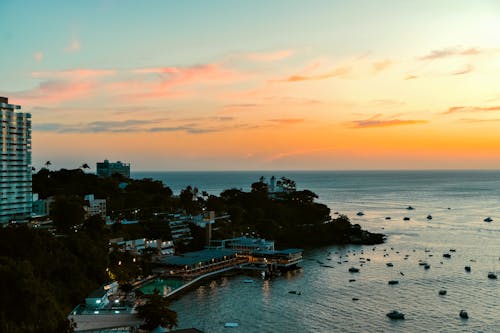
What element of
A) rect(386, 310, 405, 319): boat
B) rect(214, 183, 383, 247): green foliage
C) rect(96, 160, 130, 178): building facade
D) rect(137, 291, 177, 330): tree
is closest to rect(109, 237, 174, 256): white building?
rect(214, 183, 383, 247): green foliage

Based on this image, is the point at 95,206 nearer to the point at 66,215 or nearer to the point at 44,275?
the point at 66,215

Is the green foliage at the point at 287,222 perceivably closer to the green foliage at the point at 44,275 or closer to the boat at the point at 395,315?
the green foliage at the point at 44,275

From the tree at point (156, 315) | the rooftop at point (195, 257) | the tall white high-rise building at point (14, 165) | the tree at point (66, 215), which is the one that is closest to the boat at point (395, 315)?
the tree at point (156, 315)

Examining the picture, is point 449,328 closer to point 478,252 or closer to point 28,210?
point 478,252

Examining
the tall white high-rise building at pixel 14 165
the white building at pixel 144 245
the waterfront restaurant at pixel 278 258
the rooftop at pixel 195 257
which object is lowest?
the waterfront restaurant at pixel 278 258

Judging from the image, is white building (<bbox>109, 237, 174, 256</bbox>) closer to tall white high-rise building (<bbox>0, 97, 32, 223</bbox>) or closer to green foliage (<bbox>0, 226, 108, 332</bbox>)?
green foliage (<bbox>0, 226, 108, 332</bbox>)

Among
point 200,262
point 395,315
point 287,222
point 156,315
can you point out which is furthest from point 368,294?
point 287,222
